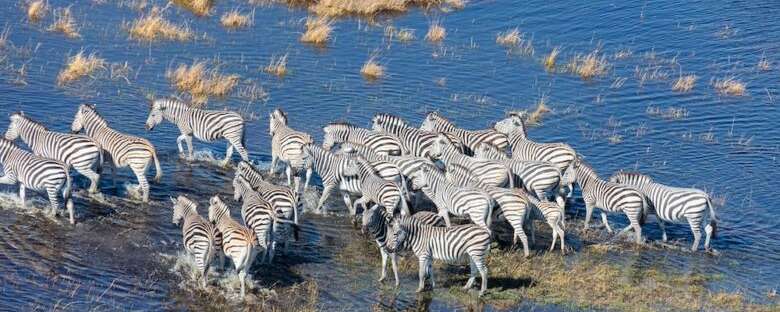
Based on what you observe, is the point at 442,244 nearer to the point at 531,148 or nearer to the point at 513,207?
the point at 513,207

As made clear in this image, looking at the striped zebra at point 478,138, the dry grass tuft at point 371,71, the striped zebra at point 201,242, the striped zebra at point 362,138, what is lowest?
the striped zebra at point 201,242

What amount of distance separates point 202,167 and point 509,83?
9.55 meters

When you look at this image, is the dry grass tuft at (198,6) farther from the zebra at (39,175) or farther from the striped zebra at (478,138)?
the zebra at (39,175)

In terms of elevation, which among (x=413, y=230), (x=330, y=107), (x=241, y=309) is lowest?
(x=241, y=309)

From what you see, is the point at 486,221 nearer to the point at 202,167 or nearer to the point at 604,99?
the point at 202,167

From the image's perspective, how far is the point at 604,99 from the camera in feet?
89.1

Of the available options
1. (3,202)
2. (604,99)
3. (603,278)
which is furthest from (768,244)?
(3,202)

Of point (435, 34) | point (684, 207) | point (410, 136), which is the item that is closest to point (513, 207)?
point (684, 207)

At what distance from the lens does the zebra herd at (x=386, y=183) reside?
52.5 ft

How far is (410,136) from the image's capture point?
21.3m

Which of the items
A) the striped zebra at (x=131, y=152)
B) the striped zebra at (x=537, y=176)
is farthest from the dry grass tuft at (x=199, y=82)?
the striped zebra at (x=537, y=176)

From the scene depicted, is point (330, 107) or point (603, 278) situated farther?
point (330, 107)

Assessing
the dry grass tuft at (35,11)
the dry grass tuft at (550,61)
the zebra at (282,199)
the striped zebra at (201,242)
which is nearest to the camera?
the striped zebra at (201,242)

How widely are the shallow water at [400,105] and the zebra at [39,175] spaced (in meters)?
0.37
